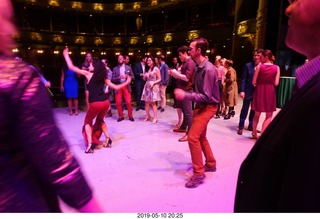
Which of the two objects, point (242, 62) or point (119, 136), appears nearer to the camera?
point (119, 136)

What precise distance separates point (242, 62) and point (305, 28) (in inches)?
649

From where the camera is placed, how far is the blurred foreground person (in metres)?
0.77

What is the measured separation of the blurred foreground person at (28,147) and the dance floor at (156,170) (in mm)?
627

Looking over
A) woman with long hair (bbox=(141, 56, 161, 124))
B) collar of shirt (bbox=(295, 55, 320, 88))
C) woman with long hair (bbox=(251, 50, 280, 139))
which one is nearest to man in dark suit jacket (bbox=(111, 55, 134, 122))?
woman with long hair (bbox=(141, 56, 161, 124))

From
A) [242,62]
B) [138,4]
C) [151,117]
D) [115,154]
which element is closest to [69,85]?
[151,117]

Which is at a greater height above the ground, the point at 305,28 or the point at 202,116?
the point at 305,28

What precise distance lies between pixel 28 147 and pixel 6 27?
0.39 metres

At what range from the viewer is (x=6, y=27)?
81 cm

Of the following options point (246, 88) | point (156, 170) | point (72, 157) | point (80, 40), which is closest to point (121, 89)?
point (246, 88)

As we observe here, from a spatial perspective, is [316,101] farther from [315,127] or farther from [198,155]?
A: [198,155]

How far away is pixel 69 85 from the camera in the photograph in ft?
24.4

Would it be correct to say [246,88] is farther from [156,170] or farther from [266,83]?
[156,170]

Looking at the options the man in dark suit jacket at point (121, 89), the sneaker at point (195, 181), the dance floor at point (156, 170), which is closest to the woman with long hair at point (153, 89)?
the man in dark suit jacket at point (121, 89)

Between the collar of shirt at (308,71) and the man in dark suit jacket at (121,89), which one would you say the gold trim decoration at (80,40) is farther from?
the collar of shirt at (308,71)
